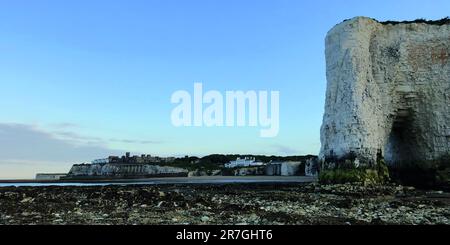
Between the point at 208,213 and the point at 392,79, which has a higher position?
the point at 392,79

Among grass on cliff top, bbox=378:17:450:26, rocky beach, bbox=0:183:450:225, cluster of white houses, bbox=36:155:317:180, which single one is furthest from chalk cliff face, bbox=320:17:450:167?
cluster of white houses, bbox=36:155:317:180

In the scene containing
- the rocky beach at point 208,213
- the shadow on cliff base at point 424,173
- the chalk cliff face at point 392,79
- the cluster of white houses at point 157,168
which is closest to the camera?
the rocky beach at point 208,213

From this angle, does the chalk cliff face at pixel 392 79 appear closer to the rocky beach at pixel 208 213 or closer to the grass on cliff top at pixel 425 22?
the grass on cliff top at pixel 425 22

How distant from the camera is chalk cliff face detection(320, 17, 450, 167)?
104 ft

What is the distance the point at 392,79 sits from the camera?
107 ft

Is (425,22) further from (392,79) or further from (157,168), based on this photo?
(157,168)

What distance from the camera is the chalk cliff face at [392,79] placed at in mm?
31688

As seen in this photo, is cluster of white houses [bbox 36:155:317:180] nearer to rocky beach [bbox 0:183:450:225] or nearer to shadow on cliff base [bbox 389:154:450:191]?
shadow on cliff base [bbox 389:154:450:191]

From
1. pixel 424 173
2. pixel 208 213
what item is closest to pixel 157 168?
pixel 424 173

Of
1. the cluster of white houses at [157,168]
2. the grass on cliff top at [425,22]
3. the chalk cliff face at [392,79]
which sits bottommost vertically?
the cluster of white houses at [157,168]

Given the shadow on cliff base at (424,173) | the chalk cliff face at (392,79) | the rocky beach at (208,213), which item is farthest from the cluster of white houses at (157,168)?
the rocky beach at (208,213)

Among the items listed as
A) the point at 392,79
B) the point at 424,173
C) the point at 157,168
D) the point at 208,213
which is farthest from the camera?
the point at 157,168

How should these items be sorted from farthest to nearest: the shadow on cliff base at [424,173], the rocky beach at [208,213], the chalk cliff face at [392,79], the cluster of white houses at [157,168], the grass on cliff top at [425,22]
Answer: the cluster of white houses at [157,168], the grass on cliff top at [425,22], the shadow on cliff base at [424,173], the chalk cliff face at [392,79], the rocky beach at [208,213]
